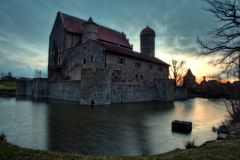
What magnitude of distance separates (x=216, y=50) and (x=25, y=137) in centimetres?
1125

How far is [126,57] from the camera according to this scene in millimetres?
36625

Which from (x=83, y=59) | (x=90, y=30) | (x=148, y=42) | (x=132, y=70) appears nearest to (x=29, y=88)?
(x=83, y=59)

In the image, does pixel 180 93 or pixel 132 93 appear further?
pixel 180 93

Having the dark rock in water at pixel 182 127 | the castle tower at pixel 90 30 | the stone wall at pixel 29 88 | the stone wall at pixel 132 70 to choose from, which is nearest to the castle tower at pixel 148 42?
the stone wall at pixel 132 70

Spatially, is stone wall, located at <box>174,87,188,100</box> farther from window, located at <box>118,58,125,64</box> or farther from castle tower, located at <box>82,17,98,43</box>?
castle tower, located at <box>82,17,98,43</box>

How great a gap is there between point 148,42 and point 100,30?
1278 centimetres

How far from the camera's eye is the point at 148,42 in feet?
171

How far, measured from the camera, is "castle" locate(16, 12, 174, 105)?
94.8 feet

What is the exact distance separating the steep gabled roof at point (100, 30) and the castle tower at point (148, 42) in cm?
399

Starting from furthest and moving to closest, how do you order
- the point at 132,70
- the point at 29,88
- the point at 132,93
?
1. the point at 29,88
2. the point at 132,70
3. the point at 132,93

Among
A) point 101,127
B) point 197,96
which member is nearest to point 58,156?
point 101,127

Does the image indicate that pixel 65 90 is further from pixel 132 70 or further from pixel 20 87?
pixel 20 87

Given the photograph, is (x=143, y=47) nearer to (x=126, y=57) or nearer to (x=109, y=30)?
(x=109, y=30)

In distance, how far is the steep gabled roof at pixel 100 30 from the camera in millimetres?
43906
